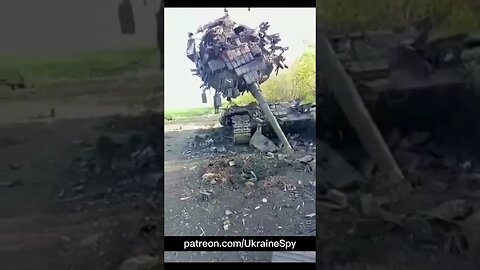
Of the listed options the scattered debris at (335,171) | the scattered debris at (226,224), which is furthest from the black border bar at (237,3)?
the scattered debris at (226,224)

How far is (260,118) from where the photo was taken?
3.75 feet

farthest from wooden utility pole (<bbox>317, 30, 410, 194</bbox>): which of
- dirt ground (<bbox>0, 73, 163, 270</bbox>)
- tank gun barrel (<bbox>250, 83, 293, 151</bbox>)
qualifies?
dirt ground (<bbox>0, 73, 163, 270</bbox>)

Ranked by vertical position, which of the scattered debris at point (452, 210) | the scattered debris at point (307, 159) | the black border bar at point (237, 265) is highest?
the scattered debris at point (307, 159)

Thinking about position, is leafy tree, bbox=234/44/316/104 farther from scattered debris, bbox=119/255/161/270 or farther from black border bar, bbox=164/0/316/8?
scattered debris, bbox=119/255/161/270

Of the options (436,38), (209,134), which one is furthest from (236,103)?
(436,38)

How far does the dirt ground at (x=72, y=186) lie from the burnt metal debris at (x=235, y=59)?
11 cm

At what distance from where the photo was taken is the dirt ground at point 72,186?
1135 mm

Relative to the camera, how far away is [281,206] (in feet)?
3.73

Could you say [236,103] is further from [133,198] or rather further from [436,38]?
[436,38]

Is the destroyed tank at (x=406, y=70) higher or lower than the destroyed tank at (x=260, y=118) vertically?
higher

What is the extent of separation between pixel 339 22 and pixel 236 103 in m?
0.26

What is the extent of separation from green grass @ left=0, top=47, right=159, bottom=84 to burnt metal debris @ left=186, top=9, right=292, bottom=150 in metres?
0.11

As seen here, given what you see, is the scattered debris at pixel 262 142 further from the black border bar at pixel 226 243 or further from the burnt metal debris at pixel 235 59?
Answer: the black border bar at pixel 226 243

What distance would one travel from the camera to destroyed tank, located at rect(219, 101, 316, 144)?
114cm
